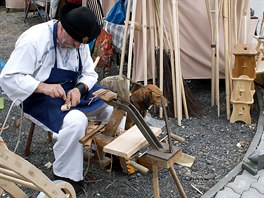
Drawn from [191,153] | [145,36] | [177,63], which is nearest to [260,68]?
[177,63]

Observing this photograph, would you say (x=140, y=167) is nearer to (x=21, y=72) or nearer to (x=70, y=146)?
(x=70, y=146)

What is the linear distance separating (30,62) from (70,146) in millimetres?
640

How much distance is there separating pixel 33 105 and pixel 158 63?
1.67 meters

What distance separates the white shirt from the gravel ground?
0.81 meters

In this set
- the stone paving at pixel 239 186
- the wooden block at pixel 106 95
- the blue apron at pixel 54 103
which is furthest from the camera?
the stone paving at pixel 239 186

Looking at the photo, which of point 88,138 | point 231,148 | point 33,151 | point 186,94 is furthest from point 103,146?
point 186,94

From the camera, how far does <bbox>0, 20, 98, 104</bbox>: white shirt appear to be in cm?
260

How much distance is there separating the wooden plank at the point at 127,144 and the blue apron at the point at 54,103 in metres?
0.41

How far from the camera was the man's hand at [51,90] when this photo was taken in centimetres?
263

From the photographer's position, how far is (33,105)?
9.07 feet

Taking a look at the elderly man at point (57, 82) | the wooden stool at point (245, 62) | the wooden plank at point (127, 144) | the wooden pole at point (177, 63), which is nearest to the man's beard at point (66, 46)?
the elderly man at point (57, 82)

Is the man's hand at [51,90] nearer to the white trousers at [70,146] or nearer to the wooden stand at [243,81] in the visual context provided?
the white trousers at [70,146]

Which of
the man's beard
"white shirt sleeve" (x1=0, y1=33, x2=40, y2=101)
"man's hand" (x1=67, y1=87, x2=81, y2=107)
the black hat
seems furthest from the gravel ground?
the black hat

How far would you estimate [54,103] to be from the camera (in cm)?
269
